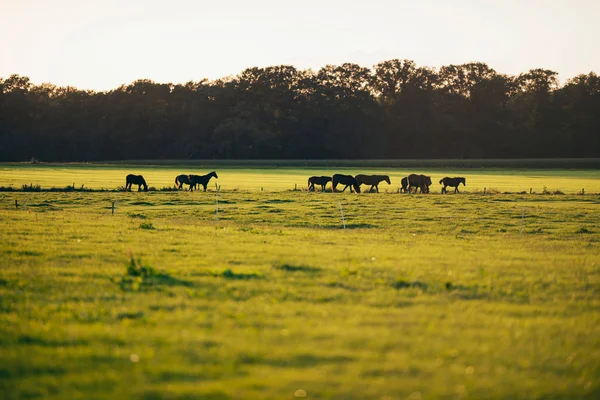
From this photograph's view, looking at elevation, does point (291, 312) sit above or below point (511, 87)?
below

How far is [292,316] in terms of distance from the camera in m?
10.3

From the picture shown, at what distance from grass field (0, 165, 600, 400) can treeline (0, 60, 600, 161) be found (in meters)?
93.8

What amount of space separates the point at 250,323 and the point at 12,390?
349cm

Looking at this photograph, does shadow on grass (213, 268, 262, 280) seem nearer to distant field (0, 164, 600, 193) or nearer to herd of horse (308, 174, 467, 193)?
herd of horse (308, 174, 467, 193)

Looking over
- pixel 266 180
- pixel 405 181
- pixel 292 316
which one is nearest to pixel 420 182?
pixel 405 181

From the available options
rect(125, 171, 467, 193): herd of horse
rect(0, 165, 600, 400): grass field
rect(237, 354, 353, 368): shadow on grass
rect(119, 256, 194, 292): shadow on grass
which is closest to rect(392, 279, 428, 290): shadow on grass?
rect(0, 165, 600, 400): grass field

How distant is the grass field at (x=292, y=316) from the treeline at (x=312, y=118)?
9382 cm

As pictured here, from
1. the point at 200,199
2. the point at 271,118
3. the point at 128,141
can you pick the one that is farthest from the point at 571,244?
the point at 128,141

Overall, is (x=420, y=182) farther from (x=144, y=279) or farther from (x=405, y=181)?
(x=144, y=279)

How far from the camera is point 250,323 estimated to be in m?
9.88

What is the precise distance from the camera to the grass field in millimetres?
7555

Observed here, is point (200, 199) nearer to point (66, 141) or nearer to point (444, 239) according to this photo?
point (444, 239)

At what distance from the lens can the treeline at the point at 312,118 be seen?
116 m

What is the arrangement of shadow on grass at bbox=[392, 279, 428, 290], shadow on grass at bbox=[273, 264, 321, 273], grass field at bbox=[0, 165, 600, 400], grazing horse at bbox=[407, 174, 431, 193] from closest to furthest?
grass field at bbox=[0, 165, 600, 400], shadow on grass at bbox=[392, 279, 428, 290], shadow on grass at bbox=[273, 264, 321, 273], grazing horse at bbox=[407, 174, 431, 193]
